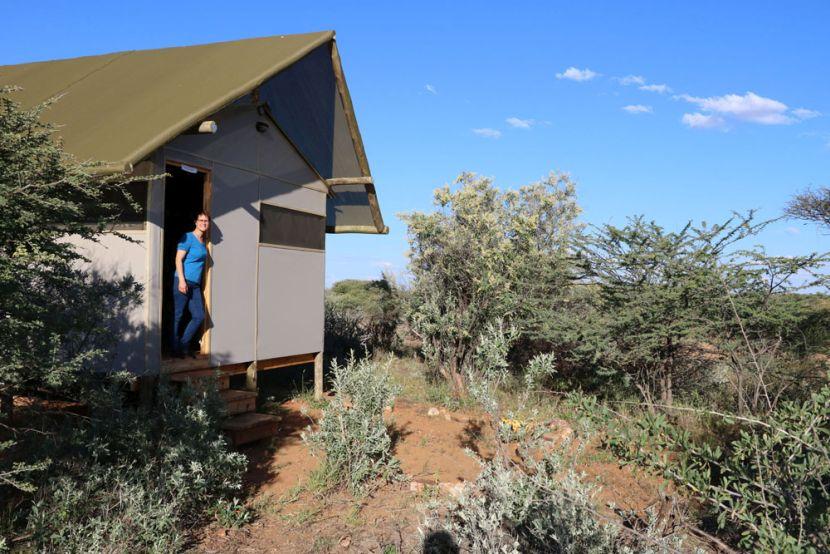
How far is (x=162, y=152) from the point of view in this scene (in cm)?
681

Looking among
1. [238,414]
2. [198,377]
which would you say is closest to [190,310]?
[198,377]

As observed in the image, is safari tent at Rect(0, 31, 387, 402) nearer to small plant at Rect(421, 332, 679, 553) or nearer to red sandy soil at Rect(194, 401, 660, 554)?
red sandy soil at Rect(194, 401, 660, 554)

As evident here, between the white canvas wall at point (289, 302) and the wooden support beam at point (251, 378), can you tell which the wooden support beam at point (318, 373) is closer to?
the white canvas wall at point (289, 302)

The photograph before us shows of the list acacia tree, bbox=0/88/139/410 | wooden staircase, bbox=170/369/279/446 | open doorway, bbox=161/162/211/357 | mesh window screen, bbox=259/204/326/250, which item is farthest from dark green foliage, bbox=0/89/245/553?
open doorway, bbox=161/162/211/357

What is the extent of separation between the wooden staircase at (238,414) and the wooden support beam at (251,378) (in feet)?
0.33

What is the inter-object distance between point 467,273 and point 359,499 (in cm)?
568

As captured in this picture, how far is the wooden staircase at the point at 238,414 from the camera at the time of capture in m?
7.14

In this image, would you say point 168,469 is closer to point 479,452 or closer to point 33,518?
point 33,518

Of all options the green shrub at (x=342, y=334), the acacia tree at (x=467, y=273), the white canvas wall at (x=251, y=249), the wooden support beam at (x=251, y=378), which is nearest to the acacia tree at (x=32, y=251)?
the white canvas wall at (x=251, y=249)

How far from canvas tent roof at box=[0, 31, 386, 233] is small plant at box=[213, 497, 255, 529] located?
10.4 feet

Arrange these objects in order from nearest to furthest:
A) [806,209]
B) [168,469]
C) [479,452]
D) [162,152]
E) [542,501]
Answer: [542,501], [168,469], [162,152], [479,452], [806,209]

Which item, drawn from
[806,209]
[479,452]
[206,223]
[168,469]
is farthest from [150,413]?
[806,209]

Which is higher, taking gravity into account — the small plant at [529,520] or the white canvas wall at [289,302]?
the white canvas wall at [289,302]

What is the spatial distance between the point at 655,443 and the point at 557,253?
7.08 meters
